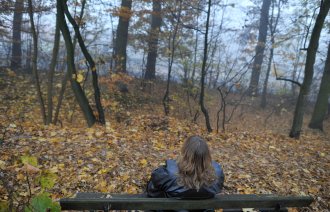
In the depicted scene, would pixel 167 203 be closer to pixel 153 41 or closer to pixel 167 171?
pixel 167 171

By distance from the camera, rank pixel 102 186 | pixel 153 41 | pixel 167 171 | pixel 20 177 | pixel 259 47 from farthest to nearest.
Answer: pixel 259 47, pixel 153 41, pixel 102 186, pixel 20 177, pixel 167 171

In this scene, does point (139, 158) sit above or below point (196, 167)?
below

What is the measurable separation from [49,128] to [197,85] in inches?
405

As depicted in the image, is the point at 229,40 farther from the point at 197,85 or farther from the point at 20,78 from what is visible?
the point at 20,78

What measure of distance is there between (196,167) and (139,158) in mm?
3449

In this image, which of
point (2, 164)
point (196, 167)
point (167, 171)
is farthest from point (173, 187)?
point (2, 164)

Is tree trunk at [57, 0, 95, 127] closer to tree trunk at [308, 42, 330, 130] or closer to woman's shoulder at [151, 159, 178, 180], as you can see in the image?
woman's shoulder at [151, 159, 178, 180]

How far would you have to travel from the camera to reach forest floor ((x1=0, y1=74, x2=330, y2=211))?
18.1 feet

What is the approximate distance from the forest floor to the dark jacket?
4.20 ft

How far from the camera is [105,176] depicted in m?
5.80

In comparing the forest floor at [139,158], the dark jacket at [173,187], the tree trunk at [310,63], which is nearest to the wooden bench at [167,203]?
the dark jacket at [173,187]

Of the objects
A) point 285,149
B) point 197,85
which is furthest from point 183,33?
point 285,149

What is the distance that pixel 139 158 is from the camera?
6770 millimetres

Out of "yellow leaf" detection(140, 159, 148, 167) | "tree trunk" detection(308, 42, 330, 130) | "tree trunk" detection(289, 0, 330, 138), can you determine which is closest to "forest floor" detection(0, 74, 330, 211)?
"yellow leaf" detection(140, 159, 148, 167)
